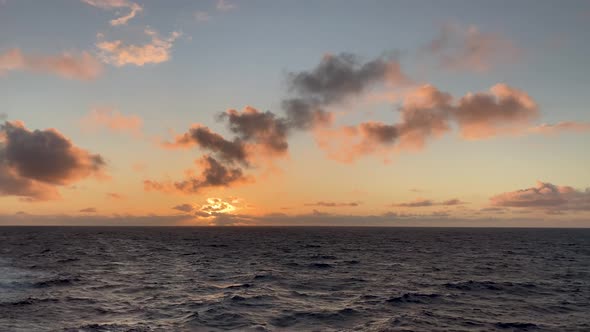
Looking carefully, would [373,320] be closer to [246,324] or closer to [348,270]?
[246,324]

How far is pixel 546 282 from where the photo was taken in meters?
49.3

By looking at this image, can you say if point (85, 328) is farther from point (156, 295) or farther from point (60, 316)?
point (156, 295)

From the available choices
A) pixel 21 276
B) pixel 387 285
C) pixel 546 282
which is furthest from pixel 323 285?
pixel 21 276

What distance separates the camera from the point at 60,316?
30.4 meters

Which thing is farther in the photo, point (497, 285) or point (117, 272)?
point (117, 272)

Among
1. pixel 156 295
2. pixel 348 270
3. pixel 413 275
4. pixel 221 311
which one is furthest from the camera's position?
pixel 348 270

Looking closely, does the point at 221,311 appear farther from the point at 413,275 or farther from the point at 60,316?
the point at 413,275

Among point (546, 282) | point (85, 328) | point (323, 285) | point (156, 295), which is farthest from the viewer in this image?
point (546, 282)

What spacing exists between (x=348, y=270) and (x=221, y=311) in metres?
30.5

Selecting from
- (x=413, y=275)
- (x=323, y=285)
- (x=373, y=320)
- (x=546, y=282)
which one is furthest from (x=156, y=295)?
(x=546, y=282)

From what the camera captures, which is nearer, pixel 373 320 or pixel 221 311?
pixel 373 320

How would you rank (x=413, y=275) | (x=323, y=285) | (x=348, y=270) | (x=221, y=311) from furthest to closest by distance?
(x=348, y=270)
(x=413, y=275)
(x=323, y=285)
(x=221, y=311)

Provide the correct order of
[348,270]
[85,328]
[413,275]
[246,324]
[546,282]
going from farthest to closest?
[348,270] → [413,275] → [546,282] → [246,324] → [85,328]

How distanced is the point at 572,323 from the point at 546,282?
21625mm
